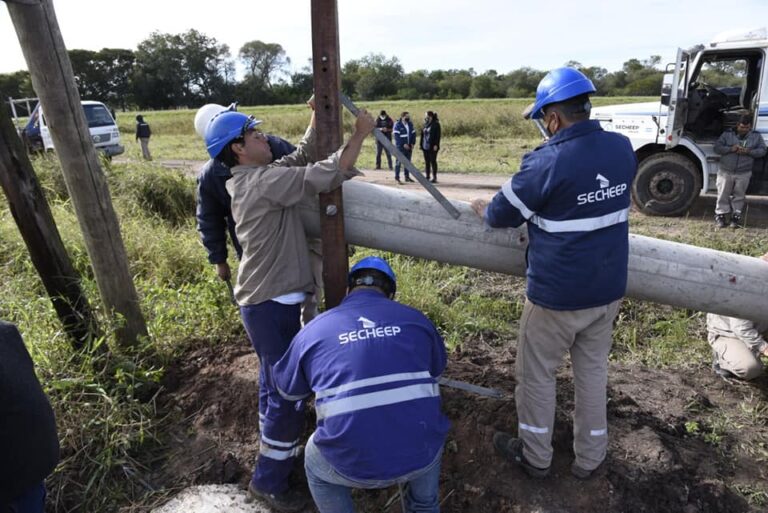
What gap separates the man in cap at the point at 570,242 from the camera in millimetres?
2211

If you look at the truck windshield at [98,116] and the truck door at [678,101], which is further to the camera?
the truck windshield at [98,116]

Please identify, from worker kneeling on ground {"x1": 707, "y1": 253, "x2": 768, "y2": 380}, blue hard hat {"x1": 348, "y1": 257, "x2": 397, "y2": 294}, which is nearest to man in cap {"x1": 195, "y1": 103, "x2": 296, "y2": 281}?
blue hard hat {"x1": 348, "y1": 257, "x2": 397, "y2": 294}

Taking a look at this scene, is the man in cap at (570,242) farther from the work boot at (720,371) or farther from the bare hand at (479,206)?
the work boot at (720,371)

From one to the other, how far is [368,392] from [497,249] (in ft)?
3.60

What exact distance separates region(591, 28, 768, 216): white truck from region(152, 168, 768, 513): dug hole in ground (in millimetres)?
5533

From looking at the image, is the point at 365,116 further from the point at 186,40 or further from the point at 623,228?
the point at 186,40

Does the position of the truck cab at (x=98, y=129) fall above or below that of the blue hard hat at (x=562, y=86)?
below

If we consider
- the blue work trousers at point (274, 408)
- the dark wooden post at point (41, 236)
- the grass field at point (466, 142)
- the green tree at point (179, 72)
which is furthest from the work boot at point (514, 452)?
the green tree at point (179, 72)

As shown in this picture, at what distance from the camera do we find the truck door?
7.87 metres

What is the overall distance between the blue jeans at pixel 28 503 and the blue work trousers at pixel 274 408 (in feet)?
3.32

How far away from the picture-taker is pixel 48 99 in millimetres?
2662

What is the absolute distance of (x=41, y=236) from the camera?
2900 mm

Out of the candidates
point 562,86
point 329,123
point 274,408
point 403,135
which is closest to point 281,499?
point 274,408

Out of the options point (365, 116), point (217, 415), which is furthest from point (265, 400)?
point (365, 116)
